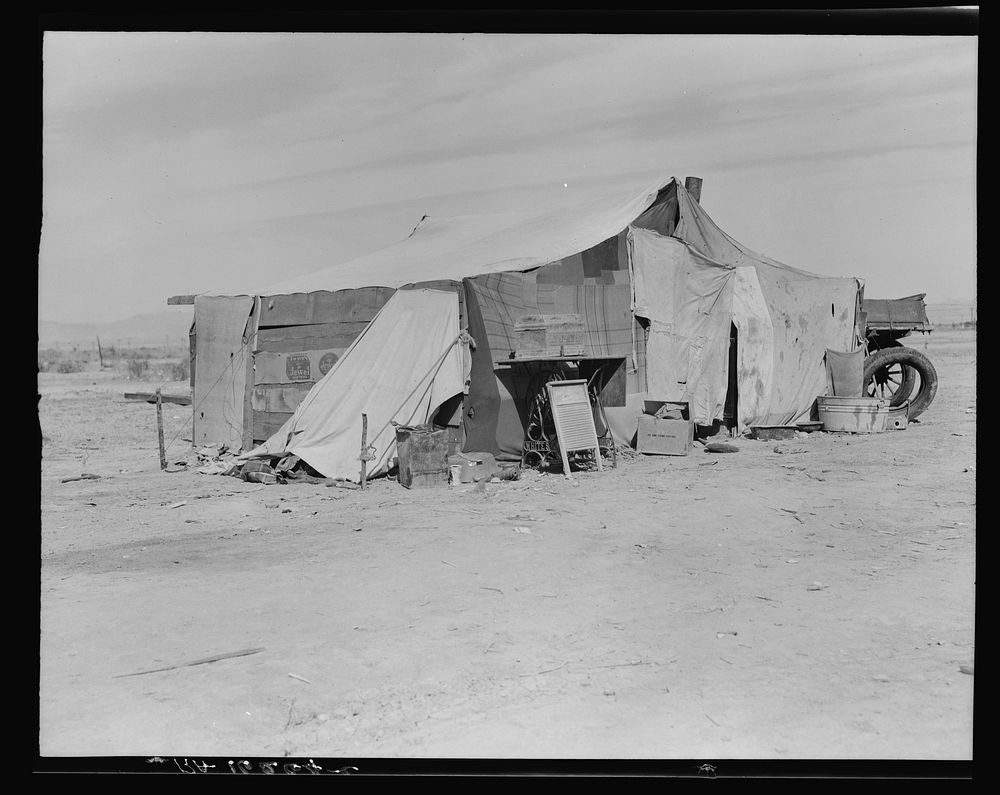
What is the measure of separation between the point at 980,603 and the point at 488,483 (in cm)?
630

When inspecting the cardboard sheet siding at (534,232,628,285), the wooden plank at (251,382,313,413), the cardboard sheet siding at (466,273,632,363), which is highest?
the cardboard sheet siding at (534,232,628,285)

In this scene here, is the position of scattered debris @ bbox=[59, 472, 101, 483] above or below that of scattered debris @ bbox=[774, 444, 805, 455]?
below

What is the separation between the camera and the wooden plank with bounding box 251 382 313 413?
10.9m

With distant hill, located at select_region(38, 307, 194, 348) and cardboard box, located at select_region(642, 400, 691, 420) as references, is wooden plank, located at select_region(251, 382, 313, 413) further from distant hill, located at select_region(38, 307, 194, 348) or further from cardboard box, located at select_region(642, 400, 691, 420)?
distant hill, located at select_region(38, 307, 194, 348)

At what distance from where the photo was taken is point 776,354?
43.7 ft

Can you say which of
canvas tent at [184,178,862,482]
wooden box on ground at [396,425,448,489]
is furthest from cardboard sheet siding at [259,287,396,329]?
wooden box on ground at [396,425,448,489]

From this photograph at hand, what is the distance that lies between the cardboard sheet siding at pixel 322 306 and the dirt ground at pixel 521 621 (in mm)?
2419

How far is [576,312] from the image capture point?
36.7 feet

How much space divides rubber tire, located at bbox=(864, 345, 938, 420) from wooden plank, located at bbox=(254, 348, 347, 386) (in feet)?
27.9

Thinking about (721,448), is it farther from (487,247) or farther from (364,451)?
(364,451)

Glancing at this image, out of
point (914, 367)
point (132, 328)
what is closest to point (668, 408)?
point (914, 367)

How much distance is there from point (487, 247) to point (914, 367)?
7.22 meters

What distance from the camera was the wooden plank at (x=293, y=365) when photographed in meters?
10.8

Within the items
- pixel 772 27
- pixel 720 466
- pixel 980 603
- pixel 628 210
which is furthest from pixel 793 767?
pixel 628 210
